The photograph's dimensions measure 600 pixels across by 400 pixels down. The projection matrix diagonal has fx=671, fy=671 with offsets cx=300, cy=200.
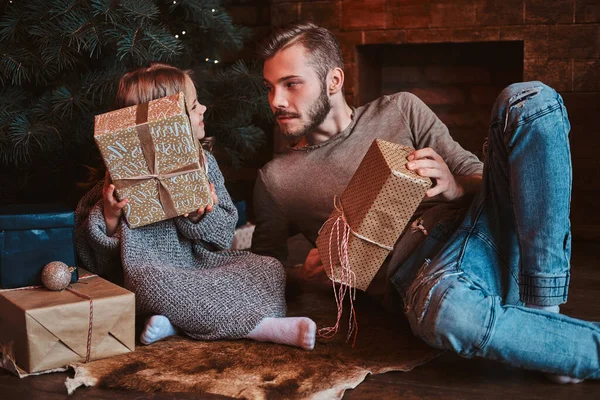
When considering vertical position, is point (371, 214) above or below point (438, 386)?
above

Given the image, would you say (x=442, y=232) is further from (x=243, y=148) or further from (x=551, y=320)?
(x=243, y=148)

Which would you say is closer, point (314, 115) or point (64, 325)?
point (64, 325)

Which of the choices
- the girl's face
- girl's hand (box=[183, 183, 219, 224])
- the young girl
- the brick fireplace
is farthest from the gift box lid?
the brick fireplace

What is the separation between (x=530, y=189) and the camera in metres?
1.28

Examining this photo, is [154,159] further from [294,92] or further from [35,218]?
[294,92]

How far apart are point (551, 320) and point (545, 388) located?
5.2 inches

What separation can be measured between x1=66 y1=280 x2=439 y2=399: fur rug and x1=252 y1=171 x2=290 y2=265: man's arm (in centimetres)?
38

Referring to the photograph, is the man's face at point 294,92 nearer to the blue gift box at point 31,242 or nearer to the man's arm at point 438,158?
the man's arm at point 438,158

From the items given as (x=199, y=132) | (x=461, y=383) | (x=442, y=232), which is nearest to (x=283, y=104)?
(x=199, y=132)

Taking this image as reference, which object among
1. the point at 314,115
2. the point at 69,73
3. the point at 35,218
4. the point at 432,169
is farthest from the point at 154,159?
the point at 69,73

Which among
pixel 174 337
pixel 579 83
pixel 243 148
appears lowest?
pixel 174 337

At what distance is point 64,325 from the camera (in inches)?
53.6

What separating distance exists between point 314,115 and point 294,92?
0.26 ft

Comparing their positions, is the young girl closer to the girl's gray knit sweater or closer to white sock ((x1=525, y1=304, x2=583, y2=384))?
the girl's gray knit sweater
